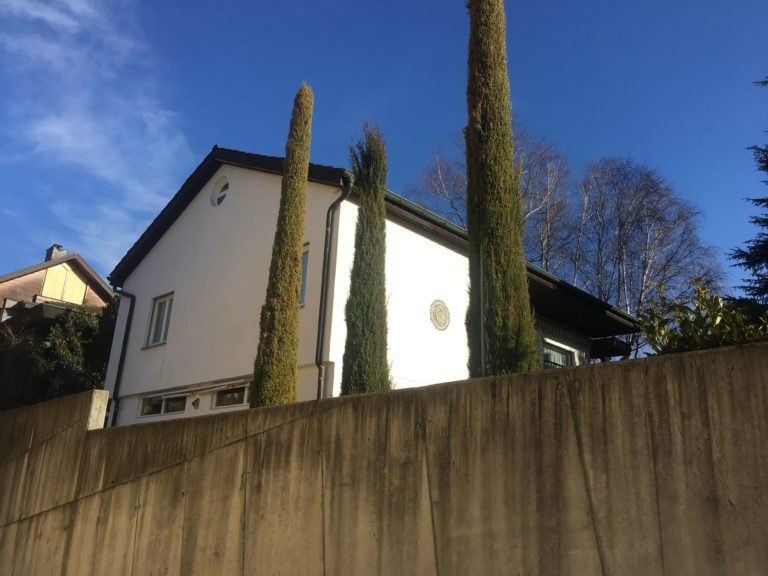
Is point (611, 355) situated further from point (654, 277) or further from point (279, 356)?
point (279, 356)

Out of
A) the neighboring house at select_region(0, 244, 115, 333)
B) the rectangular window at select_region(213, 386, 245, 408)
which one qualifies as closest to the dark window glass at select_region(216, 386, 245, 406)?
the rectangular window at select_region(213, 386, 245, 408)

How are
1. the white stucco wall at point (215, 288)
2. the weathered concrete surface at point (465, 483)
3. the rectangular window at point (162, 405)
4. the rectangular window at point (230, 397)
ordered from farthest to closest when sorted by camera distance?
1. the rectangular window at point (162, 405)
2. the rectangular window at point (230, 397)
3. the white stucco wall at point (215, 288)
4. the weathered concrete surface at point (465, 483)

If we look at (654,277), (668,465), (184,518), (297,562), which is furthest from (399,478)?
(654,277)

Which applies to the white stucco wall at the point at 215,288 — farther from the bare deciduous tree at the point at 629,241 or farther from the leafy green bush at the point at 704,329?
the bare deciduous tree at the point at 629,241

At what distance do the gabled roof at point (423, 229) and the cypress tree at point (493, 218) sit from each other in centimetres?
349

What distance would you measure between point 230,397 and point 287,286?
12.9 ft

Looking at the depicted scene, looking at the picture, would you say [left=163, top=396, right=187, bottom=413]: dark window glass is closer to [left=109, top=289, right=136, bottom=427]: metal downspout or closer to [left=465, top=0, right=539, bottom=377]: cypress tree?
[left=109, top=289, right=136, bottom=427]: metal downspout

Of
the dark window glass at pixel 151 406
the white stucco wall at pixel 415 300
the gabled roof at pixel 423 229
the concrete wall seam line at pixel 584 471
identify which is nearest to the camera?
the concrete wall seam line at pixel 584 471

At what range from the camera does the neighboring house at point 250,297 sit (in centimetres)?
1138

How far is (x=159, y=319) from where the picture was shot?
597 inches

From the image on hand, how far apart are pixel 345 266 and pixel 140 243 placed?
7.07 m

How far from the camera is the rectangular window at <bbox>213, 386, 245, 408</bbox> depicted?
12.3 metres

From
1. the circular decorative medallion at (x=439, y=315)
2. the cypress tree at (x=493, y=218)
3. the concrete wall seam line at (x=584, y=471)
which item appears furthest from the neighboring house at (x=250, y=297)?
the concrete wall seam line at (x=584, y=471)

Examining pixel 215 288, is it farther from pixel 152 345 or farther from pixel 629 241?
pixel 629 241
